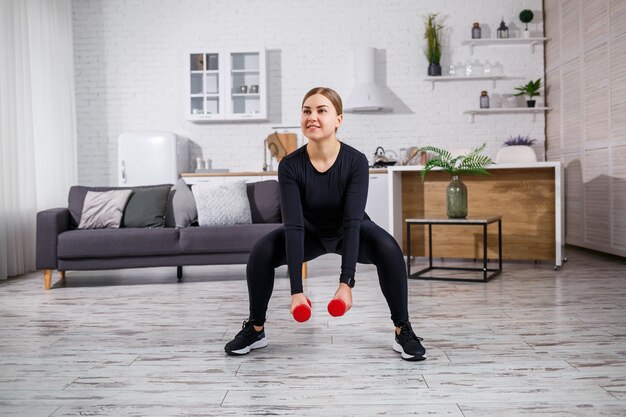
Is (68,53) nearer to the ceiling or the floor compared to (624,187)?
nearer to the ceiling

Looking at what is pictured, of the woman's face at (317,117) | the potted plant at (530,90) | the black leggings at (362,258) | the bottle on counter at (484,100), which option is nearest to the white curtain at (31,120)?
the black leggings at (362,258)

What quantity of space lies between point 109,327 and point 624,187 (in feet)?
14.5

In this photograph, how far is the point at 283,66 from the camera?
7.82 m

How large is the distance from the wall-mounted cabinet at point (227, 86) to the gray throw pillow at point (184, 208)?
236cm

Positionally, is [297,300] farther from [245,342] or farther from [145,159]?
[145,159]

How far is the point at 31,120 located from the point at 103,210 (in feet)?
5.21

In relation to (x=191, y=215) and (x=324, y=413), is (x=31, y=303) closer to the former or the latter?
(x=191, y=215)

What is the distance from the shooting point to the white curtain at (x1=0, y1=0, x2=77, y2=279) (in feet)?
18.2

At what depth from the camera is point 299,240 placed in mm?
2455

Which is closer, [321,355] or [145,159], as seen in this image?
[321,355]

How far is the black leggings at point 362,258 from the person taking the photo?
8.54 ft

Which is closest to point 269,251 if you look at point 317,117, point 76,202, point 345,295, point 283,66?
point 345,295

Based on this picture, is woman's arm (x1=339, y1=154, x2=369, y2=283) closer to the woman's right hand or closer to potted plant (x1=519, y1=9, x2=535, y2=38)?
the woman's right hand

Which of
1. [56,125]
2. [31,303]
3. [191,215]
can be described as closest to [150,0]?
[56,125]
